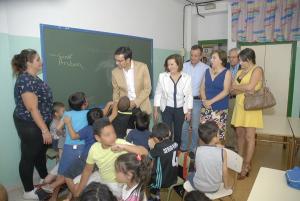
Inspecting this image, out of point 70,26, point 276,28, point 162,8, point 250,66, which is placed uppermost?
point 162,8

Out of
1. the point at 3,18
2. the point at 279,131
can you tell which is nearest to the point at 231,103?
the point at 279,131

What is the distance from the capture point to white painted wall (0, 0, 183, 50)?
8.32 feet

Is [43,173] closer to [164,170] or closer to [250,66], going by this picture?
[164,170]

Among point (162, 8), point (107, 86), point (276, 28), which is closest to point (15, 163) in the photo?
point (107, 86)

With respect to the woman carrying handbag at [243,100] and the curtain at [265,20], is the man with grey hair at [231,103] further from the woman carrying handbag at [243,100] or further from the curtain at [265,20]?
the curtain at [265,20]

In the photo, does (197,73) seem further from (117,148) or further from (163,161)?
(117,148)

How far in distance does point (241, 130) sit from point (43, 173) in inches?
88.4

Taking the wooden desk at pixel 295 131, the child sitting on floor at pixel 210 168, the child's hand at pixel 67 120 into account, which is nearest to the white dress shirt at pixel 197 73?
the wooden desk at pixel 295 131

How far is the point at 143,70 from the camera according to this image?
9.59 feet

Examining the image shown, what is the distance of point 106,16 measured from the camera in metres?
3.42

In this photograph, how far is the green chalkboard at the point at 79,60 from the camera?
2757 millimetres

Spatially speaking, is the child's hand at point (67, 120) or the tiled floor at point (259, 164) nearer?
the child's hand at point (67, 120)

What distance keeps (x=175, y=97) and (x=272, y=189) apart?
1700 millimetres

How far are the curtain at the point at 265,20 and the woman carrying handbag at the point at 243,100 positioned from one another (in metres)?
2.59
